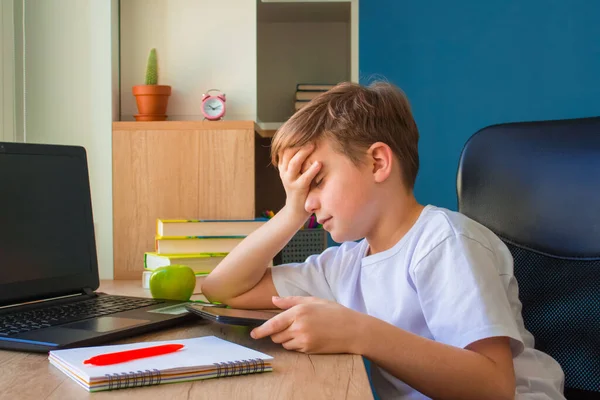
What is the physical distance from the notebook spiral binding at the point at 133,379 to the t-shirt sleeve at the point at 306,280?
0.59 metres

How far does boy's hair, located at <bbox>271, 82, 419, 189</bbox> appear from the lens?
3.58ft

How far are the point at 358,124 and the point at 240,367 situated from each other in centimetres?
53

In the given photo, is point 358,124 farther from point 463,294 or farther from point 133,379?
point 133,379

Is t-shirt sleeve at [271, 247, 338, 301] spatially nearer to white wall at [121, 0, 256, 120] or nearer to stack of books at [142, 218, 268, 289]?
stack of books at [142, 218, 268, 289]

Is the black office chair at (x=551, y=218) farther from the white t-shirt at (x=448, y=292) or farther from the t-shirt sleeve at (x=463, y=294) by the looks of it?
the t-shirt sleeve at (x=463, y=294)

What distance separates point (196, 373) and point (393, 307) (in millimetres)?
447

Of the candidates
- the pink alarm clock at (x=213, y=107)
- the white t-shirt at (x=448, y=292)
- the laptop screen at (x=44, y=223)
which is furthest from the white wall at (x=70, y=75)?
the white t-shirt at (x=448, y=292)

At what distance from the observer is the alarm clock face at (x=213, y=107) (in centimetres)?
187

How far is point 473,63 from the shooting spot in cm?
216

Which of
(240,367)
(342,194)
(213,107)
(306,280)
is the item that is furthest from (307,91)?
(240,367)

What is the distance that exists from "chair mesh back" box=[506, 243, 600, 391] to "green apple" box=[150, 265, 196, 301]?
0.57m

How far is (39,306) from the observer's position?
1.06 metres

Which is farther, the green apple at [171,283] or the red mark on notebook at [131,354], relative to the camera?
the green apple at [171,283]

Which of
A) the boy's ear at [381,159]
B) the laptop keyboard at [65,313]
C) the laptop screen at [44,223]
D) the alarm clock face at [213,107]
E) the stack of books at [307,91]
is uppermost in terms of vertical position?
the stack of books at [307,91]
